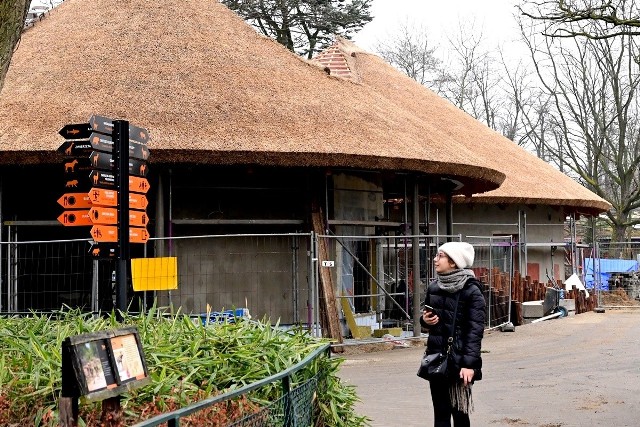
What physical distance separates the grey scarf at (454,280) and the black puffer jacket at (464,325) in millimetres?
54

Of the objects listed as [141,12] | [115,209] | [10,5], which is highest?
[141,12]

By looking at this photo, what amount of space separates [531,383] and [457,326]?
5666 millimetres

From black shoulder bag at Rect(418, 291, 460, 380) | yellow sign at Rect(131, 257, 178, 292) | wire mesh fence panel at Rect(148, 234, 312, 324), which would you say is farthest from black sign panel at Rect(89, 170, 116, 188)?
wire mesh fence panel at Rect(148, 234, 312, 324)

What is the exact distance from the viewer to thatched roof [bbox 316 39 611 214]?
28656 millimetres

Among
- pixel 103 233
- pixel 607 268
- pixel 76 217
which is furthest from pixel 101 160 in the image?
pixel 607 268

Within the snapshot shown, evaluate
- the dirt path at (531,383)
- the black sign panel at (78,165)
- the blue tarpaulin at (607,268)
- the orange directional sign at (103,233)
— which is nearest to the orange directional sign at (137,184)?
the black sign panel at (78,165)

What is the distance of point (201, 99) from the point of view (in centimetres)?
1781

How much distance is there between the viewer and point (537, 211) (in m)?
32.1

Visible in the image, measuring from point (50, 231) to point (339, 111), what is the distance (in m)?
5.88

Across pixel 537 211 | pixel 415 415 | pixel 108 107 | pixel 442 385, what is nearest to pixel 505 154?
pixel 537 211

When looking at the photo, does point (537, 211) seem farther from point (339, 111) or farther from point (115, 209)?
point (115, 209)

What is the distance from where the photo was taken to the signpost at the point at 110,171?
10211 mm

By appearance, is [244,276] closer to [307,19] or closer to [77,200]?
[77,200]

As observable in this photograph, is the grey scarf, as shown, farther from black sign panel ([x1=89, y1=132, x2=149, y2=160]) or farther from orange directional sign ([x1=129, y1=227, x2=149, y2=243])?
orange directional sign ([x1=129, y1=227, x2=149, y2=243])
